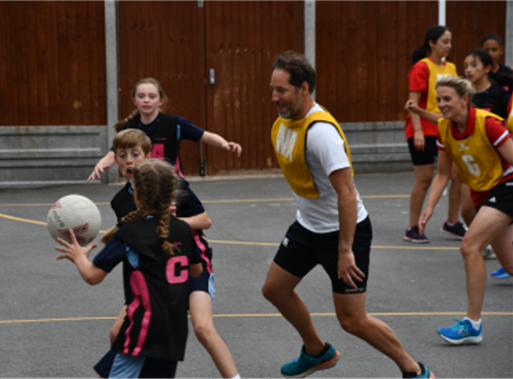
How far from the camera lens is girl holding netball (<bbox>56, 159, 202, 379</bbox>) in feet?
10.4

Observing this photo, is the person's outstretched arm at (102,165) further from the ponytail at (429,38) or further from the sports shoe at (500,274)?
the ponytail at (429,38)

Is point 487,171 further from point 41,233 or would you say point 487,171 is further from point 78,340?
point 41,233

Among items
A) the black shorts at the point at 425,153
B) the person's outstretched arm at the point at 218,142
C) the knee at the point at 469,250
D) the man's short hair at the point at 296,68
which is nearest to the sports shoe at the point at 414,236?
the black shorts at the point at 425,153

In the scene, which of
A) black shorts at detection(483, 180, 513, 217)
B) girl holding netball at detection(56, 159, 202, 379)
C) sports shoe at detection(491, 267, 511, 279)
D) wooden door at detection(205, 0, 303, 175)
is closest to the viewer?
girl holding netball at detection(56, 159, 202, 379)

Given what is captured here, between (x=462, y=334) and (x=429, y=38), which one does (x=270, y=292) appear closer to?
(x=462, y=334)

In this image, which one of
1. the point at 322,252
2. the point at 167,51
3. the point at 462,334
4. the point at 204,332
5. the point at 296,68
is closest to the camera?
the point at 204,332

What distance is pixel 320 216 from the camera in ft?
14.1

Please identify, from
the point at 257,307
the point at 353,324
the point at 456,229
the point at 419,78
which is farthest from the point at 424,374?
the point at 419,78

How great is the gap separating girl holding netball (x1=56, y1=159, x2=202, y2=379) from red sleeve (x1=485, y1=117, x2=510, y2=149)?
2833 millimetres

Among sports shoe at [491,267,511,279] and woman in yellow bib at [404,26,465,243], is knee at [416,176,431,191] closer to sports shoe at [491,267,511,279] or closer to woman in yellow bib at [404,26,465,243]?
woman in yellow bib at [404,26,465,243]

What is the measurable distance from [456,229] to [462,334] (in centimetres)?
361

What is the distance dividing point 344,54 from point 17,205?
6.57m

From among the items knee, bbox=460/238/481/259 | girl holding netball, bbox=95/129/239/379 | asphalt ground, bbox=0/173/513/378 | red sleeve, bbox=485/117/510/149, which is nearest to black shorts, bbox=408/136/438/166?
asphalt ground, bbox=0/173/513/378

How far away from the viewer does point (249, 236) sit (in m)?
8.80
